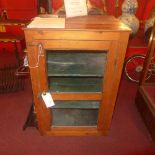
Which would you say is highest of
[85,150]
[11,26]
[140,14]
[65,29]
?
[65,29]

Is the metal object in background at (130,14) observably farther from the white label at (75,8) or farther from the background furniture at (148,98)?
the white label at (75,8)

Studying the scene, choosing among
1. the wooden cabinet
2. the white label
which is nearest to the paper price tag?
the wooden cabinet

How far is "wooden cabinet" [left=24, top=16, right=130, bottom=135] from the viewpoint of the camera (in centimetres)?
125

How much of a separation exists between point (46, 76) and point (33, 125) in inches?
32.2

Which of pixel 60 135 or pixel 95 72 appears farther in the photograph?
pixel 60 135

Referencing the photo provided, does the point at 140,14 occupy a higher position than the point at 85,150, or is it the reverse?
the point at 140,14

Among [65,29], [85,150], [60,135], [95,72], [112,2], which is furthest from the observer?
[112,2]

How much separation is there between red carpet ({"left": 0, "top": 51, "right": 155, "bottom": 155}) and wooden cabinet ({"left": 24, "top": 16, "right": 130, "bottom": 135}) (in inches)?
4.1

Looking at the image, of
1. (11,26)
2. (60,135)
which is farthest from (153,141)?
(11,26)

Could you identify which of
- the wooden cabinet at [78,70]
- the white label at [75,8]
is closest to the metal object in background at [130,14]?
the wooden cabinet at [78,70]

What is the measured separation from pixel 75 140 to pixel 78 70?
0.81 m

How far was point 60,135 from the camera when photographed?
6.33 feet

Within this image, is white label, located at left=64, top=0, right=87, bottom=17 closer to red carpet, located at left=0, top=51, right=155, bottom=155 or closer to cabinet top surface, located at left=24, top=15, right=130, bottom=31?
cabinet top surface, located at left=24, top=15, right=130, bottom=31

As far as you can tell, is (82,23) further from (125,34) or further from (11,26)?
(11,26)
